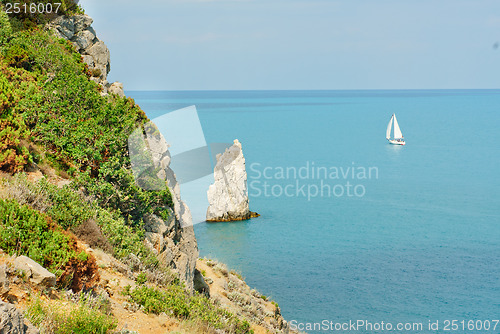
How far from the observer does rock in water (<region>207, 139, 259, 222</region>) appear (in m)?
63.1

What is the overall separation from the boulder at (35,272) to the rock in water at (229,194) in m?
55.6

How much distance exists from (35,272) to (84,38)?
54.6ft

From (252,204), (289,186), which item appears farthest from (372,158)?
(252,204)

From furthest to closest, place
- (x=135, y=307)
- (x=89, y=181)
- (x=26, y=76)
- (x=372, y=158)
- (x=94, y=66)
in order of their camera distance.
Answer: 1. (x=372, y=158)
2. (x=94, y=66)
3. (x=26, y=76)
4. (x=89, y=181)
5. (x=135, y=307)

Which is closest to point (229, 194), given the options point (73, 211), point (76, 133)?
point (76, 133)

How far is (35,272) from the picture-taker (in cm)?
696

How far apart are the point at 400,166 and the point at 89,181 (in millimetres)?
99259

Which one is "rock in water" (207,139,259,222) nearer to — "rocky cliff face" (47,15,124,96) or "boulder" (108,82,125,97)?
"rocky cliff face" (47,15,124,96)

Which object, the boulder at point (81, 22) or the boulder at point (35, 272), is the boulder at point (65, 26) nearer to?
the boulder at point (81, 22)

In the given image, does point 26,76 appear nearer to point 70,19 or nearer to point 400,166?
point 70,19

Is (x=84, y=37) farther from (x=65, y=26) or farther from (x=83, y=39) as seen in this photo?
(x=65, y=26)

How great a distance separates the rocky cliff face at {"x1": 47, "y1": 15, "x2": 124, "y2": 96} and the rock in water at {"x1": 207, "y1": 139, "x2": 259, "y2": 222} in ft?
138

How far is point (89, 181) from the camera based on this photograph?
1286cm

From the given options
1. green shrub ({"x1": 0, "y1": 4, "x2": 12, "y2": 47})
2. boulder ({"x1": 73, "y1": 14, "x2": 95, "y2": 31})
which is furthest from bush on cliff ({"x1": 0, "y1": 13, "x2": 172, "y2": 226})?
boulder ({"x1": 73, "y1": 14, "x2": 95, "y2": 31})
